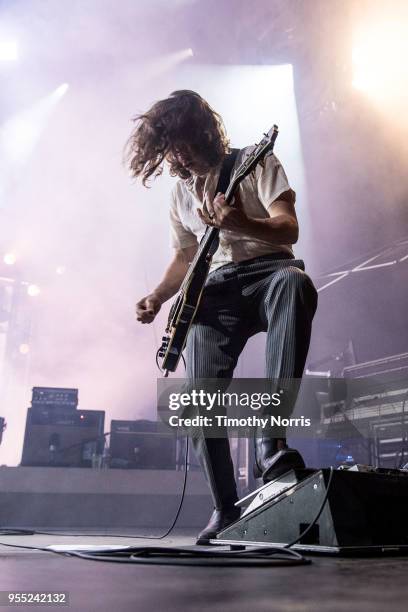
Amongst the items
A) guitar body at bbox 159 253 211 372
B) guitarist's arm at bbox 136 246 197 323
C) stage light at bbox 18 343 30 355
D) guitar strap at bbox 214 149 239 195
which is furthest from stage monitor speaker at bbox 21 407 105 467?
stage light at bbox 18 343 30 355

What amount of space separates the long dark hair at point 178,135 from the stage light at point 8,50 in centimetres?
558

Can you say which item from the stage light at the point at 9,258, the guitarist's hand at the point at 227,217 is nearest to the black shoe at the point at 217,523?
the guitarist's hand at the point at 227,217

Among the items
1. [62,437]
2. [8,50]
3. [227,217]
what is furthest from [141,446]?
[8,50]

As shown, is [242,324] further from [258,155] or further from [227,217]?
[258,155]

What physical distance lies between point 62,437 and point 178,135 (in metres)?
3.49

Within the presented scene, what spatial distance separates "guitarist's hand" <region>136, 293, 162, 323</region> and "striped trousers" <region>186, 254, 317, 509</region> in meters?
0.20

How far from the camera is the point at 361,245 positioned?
602 cm

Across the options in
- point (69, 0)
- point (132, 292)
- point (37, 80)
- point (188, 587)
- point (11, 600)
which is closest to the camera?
point (11, 600)

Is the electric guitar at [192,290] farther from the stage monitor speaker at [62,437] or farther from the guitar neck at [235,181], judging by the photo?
the stage monitor speaker at [62,437]

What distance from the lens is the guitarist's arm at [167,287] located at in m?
1.88

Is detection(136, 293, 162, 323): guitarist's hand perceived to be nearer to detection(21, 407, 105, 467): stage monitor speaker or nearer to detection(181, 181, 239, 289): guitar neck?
detection(181, 181, 239, 289): guitar neck

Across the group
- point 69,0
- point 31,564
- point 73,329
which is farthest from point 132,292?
point 31,564

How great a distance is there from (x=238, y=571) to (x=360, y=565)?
220mm

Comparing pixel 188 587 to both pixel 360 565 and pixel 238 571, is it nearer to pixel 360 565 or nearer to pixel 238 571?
pixel 238 571
